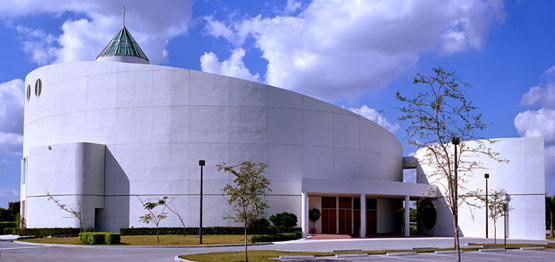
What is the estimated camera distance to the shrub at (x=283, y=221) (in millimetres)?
36062

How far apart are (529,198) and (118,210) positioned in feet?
108

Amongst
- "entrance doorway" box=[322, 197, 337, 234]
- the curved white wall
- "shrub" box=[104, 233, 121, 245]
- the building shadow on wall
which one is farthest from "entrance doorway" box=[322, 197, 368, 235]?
"shrub" box=[104, 233, 121, 245]

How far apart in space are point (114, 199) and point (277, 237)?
14777 millimetres

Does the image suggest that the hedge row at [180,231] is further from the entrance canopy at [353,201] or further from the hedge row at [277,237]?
the entrance canopy at [353,201]

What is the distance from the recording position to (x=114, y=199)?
39.6m

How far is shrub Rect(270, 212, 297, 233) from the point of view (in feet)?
118

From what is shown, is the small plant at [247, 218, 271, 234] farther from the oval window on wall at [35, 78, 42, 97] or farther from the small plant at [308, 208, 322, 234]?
the oval window on wall at [35, 78, 42, 97]

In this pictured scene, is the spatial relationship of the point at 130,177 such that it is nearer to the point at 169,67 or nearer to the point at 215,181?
the point at 215,181

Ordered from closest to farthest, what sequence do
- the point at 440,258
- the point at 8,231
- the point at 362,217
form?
the point at 440,258 < the point at 362,217 < the point at 8,231

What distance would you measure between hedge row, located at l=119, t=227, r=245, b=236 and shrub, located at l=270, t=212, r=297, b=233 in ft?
8.27

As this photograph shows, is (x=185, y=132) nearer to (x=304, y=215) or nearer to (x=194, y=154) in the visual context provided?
(x=194, y=154)

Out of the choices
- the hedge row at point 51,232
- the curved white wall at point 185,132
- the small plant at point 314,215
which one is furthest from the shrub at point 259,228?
the hedge row at point 51,232

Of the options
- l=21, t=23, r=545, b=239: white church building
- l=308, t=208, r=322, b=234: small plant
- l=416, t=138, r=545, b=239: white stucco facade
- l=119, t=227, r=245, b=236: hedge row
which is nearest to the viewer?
l=119, t=227, r=245, b=236: hedge row

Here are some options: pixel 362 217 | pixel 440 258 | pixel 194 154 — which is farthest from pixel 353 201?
pixel 440 258
